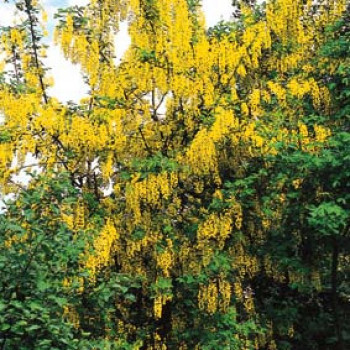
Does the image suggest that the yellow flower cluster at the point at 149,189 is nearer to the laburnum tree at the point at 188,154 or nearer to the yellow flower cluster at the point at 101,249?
the laburnum tree at the point at 188,154

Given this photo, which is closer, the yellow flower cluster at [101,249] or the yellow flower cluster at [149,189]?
the yellow flower cluster at [101,249]

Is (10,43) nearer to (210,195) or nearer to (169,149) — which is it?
(169,149)

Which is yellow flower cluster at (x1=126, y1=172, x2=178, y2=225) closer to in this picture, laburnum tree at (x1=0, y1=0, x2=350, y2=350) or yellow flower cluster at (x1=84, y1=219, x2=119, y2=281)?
laburnum tree at (x1=0, y1=0, x2=350, y2=350)

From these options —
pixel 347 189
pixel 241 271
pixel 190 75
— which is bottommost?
pixel 241 271

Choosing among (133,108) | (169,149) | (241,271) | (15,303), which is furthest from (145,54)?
(15,303)

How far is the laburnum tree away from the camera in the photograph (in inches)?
315

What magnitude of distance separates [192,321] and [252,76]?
457 cm

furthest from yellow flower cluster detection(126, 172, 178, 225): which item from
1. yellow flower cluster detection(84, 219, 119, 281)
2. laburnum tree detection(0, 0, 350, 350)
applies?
yellow flower cluster detection(84, 219, 119, 281)

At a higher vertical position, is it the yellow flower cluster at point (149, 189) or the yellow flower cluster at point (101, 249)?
the yellow flower cluster at point (149, 189)

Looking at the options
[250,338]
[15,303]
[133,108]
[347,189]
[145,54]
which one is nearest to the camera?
[15,303]

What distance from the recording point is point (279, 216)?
8.92 m

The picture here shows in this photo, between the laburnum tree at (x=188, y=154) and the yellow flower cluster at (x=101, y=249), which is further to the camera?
the laburnum tree at (x=188, y=154)

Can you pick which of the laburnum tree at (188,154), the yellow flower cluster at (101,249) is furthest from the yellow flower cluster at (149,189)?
the yellow flower cluster at (101,249)

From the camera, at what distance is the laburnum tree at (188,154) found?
8000mm
